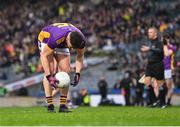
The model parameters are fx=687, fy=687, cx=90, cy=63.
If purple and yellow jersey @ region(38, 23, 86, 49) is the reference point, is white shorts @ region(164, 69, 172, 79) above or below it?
below

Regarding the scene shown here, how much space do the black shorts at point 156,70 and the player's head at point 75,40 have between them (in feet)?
21.6

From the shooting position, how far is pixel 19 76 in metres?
39.4

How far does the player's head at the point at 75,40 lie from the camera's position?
14.5 metres

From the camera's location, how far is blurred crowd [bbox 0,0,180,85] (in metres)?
37.6

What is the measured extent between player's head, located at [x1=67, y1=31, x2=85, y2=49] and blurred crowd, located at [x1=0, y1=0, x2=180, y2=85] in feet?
64.4

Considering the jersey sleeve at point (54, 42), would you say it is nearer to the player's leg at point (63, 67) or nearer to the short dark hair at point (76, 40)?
the short dark hair at point (76, 40)

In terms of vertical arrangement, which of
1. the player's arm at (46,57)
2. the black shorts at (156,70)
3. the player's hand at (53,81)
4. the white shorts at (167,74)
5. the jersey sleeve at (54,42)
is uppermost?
the jersey sleeve at (54,42)

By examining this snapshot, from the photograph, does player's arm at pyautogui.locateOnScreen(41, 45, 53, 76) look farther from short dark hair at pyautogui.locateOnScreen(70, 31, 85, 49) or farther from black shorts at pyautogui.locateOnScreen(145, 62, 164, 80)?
black shorts at pyautogui.locateOnScreen(145, 62, 164, 80)

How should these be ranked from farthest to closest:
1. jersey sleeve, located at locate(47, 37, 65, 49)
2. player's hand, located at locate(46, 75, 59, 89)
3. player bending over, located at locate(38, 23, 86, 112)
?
1. jersey sleeve, located at locate(47, 37, 65, 49)
2. player's hand, located at locate(46, 75, 59, 89)
3. player bending over, located at locate(38, 23, 86, 112)

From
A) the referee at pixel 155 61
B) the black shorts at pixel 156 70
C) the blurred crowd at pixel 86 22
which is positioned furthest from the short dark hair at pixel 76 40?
the blurred crowd at pixel 86 22

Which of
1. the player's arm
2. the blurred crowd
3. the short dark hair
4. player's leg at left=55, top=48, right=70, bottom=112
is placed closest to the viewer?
the short dark hair

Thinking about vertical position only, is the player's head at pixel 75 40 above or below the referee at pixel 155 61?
above

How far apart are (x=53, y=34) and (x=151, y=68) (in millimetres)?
6426

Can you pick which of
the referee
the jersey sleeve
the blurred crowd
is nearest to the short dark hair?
the jersey sleeve
